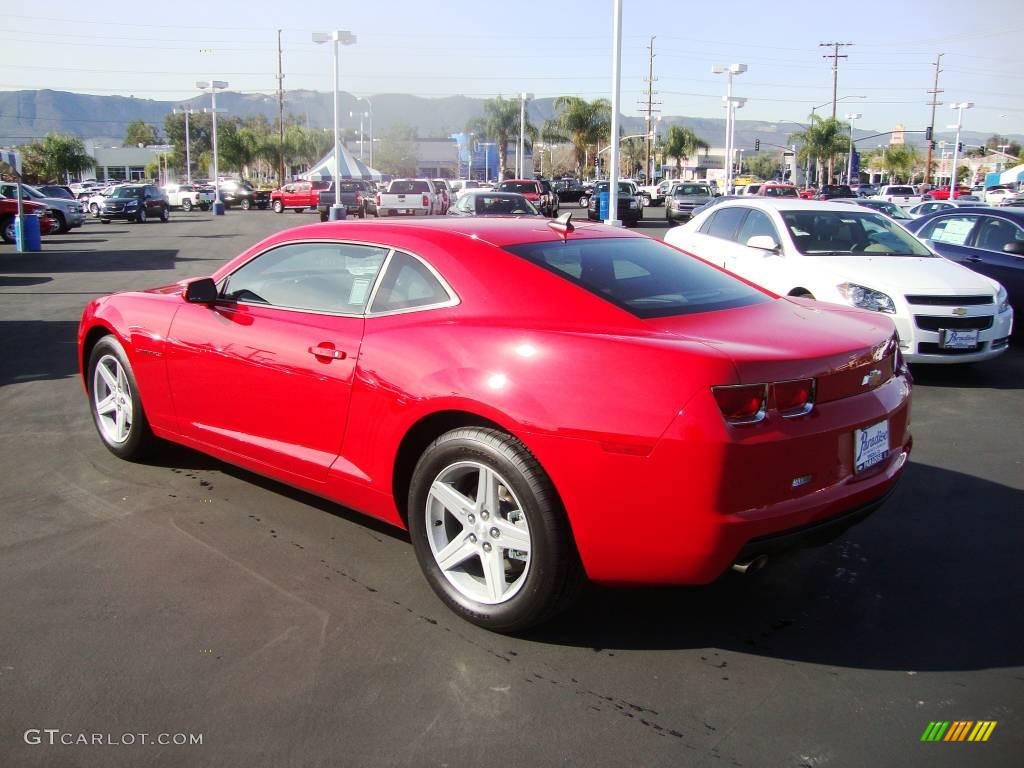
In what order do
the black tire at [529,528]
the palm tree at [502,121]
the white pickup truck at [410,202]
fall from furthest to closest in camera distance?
the palm tree at [502,121]
the white pickup truck at [410,202]
the black tire at [529,528]

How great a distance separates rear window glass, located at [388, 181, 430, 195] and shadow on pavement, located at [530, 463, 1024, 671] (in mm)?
29727

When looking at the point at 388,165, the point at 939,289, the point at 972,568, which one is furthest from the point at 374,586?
the point at 388,165

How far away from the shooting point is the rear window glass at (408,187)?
32819mm

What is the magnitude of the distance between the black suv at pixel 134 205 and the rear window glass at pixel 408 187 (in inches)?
500

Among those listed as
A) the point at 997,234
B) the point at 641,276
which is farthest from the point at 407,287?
the point at 997,234

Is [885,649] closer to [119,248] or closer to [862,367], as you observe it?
[862,367]

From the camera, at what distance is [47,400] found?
7.22 m

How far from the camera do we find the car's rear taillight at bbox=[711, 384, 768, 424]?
9.79 ft

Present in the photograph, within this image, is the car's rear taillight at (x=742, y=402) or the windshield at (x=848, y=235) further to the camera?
the windshield at (x=848, y=235)

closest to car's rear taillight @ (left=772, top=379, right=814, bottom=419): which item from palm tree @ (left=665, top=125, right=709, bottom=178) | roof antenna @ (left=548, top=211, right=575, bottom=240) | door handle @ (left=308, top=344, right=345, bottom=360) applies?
roof antenna @ (left=548, top=211, right=575, bottom=240)

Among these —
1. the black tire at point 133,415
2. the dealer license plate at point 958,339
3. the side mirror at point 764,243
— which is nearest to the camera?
the black tire at point 133,415

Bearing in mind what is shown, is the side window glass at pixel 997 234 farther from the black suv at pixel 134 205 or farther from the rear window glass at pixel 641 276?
the black suv at pixel 134 205

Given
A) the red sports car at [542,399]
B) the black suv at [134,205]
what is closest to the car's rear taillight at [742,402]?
the red sports car at [542,399]

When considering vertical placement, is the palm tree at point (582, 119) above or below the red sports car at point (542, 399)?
above
